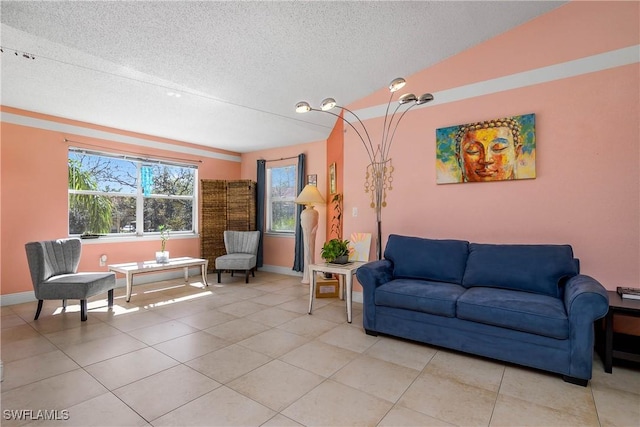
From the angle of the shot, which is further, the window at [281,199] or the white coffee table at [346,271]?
the window at [281,199]

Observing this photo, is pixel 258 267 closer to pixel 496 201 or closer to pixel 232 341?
pixel 232 341

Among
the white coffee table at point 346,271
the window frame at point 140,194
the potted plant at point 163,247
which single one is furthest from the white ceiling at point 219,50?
the white coffee table at point 346,271

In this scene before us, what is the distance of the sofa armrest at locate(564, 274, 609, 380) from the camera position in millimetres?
1954

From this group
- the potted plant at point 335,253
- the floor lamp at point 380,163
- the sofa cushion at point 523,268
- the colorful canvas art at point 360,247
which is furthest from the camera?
the colorful canvas art at point 360,247

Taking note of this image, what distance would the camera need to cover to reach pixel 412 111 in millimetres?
3621

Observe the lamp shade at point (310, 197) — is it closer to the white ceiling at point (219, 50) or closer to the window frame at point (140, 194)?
the white ceiling at point (219, 50)

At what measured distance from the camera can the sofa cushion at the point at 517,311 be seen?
6.81 feet

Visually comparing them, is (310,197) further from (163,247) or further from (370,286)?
(163,247)

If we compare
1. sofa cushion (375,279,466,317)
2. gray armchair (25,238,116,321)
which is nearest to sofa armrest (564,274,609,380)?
sofa cushion (375,279,466,317)

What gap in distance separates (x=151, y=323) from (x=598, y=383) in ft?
12.6

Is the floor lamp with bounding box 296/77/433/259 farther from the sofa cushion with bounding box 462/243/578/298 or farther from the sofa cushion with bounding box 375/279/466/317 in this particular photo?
the sofa cushion with bounding box 462/243/578/298

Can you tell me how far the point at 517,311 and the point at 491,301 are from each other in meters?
0.18

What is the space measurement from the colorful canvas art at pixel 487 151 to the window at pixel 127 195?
4617mm

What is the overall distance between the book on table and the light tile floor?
0.53m
